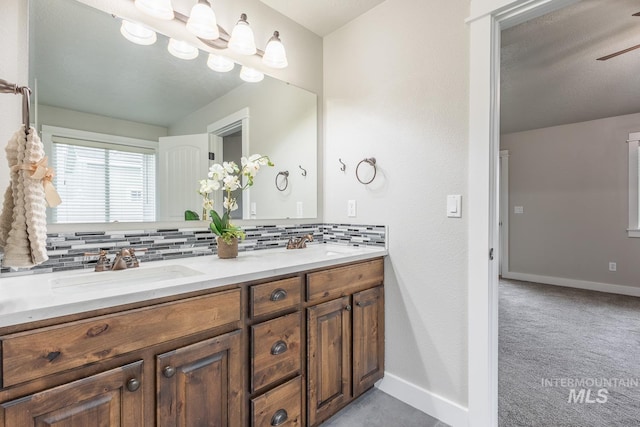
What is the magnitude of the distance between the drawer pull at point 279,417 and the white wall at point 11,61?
1349mm

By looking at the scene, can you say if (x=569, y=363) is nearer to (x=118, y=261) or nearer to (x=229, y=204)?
(x=229, y=204)

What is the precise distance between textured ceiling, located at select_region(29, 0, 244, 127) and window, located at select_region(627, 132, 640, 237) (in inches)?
201

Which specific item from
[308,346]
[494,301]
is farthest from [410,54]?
[308,346]

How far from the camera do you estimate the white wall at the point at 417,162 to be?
1.57m

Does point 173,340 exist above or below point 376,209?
below

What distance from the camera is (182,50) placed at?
62.3 inches

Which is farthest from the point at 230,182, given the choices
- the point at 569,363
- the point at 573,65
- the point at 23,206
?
the point at 573,65

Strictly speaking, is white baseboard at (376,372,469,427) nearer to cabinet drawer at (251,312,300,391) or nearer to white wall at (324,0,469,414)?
white wall at (324,0,469,414)

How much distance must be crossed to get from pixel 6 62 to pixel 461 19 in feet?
6.52

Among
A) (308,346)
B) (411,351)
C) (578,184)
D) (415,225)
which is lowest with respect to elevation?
(411,351)

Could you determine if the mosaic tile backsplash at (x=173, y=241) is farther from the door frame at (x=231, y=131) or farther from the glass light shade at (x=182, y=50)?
the glass light shade at (x=182, y=50)

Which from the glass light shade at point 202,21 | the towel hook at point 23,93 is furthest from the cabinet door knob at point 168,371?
the glass light shade at point 202,21

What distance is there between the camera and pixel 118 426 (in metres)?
0.89

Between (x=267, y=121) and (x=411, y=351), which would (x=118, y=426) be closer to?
(x=411, y=351)
